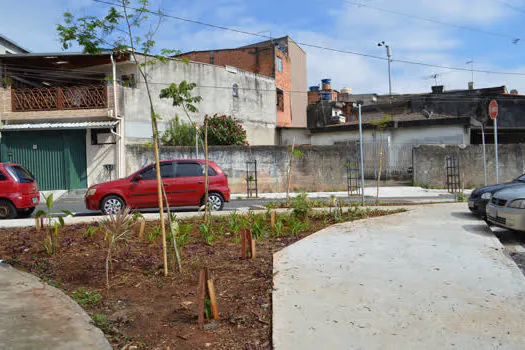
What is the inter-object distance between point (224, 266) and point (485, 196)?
20.9 ft

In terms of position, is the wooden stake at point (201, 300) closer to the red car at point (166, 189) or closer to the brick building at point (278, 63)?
the red car at point (166, 189)

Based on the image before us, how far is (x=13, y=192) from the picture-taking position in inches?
451

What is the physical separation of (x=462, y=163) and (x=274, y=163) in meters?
9.04

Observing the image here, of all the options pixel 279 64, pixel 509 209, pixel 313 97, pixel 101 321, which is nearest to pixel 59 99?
pixel 279 64

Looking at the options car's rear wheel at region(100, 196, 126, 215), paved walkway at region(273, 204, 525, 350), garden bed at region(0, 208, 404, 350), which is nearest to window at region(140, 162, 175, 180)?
car's rear wheel at region(100, 196, 126, 215)

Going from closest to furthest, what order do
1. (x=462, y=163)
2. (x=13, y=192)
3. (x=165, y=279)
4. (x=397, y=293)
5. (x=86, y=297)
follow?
1. (x=397, y=293)
2. (x=86, y=297)
3. (x=165, y=279)
4. (x=13, y=192)
5. (x=462, y=163)

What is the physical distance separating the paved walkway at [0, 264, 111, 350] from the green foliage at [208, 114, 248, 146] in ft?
62.7

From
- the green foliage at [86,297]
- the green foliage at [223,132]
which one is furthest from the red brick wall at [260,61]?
the green foliage at [86,297]

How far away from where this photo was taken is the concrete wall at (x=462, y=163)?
2097 cm

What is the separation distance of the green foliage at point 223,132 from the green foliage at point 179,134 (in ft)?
3.40

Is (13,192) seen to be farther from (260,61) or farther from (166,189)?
(260,61)

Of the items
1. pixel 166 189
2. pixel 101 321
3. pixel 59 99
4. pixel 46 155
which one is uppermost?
pixel 59 99

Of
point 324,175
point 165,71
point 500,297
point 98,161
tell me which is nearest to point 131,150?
point 98,161

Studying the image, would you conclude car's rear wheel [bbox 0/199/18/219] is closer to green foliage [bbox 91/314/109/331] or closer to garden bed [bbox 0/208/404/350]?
garden bed [bbox 0/208/404/350]
